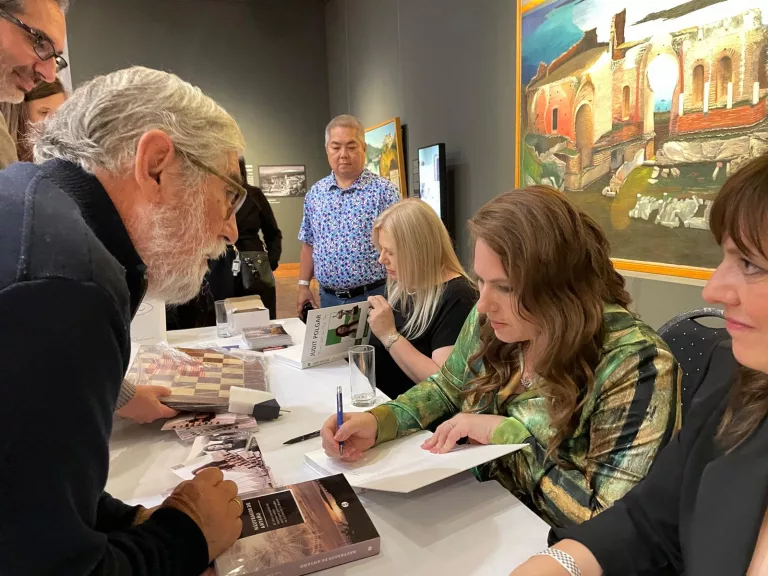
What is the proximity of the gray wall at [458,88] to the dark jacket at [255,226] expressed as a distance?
1355 mm

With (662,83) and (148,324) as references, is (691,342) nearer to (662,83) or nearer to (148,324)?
(662,83)

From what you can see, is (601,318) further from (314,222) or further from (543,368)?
(314,222)

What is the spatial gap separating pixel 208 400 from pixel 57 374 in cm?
88

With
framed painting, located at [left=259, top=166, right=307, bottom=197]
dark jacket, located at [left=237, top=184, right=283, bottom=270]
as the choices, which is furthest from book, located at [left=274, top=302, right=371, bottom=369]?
framed painting, located at [left=259, top=166, right=307, bottom=197]

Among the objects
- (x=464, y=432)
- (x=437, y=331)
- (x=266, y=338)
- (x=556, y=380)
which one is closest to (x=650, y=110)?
(x=437, y=331)

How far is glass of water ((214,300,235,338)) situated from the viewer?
7.59 ft

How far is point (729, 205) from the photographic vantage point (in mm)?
760

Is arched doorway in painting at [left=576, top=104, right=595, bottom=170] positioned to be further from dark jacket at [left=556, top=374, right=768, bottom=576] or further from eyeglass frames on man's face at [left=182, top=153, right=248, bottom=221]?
eyeglass frames on man's face at [left=182, top=153, right=248, bottom=221]

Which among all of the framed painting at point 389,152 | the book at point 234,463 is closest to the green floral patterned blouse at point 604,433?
the book at point 234,463

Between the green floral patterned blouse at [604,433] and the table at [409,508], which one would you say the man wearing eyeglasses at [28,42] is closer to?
the table at [409,508]

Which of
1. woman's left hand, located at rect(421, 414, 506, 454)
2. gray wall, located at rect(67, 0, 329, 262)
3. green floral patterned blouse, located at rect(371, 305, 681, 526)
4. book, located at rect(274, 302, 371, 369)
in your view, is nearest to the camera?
green floral patterned blouse, located at rect(371, 305, 681, 526)

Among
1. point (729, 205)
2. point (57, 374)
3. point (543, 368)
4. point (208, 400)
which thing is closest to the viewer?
point (57, 374)

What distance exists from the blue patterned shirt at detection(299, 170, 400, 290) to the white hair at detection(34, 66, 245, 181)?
2.33m

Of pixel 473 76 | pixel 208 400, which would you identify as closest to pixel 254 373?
pixel 208 400
